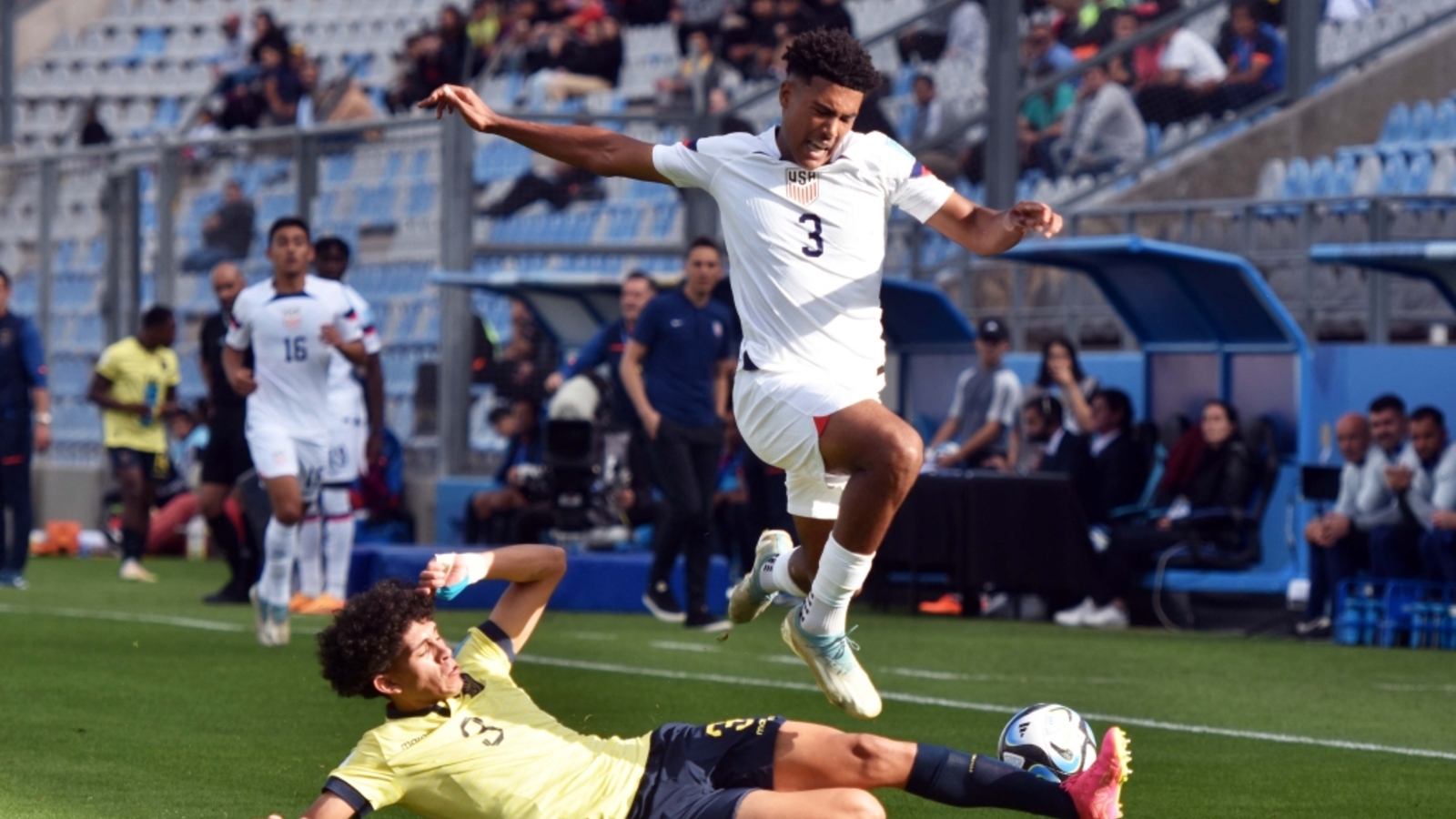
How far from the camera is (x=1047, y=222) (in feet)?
21.6

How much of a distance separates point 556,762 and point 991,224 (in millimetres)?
2470

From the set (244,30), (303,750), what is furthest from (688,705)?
(244,30)

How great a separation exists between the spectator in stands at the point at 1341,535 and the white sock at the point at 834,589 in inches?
251

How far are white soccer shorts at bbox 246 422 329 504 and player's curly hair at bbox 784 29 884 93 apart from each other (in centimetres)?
534

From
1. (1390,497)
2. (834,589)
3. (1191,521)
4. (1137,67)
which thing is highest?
(1137,67)

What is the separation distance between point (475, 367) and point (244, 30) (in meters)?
13.8

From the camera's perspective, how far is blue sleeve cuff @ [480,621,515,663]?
5715 mm

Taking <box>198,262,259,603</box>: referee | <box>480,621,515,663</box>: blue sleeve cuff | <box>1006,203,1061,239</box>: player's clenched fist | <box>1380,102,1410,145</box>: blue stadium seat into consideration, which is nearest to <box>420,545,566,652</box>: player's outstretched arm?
<box>480,621,515,663</box>: blue sleeve cuff

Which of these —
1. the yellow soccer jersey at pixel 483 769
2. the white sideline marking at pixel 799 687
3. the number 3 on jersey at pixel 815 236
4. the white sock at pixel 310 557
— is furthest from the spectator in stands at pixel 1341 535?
the yellow soccer jersey at pixel 483 769

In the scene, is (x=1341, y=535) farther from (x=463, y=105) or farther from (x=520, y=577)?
(x=520, y=577)

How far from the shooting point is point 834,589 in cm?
662

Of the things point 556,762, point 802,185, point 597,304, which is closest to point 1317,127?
point 597,304

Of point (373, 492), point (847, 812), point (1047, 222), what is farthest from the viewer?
point (373, 492)

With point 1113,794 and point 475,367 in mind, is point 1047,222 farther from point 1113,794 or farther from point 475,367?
point 475,367
